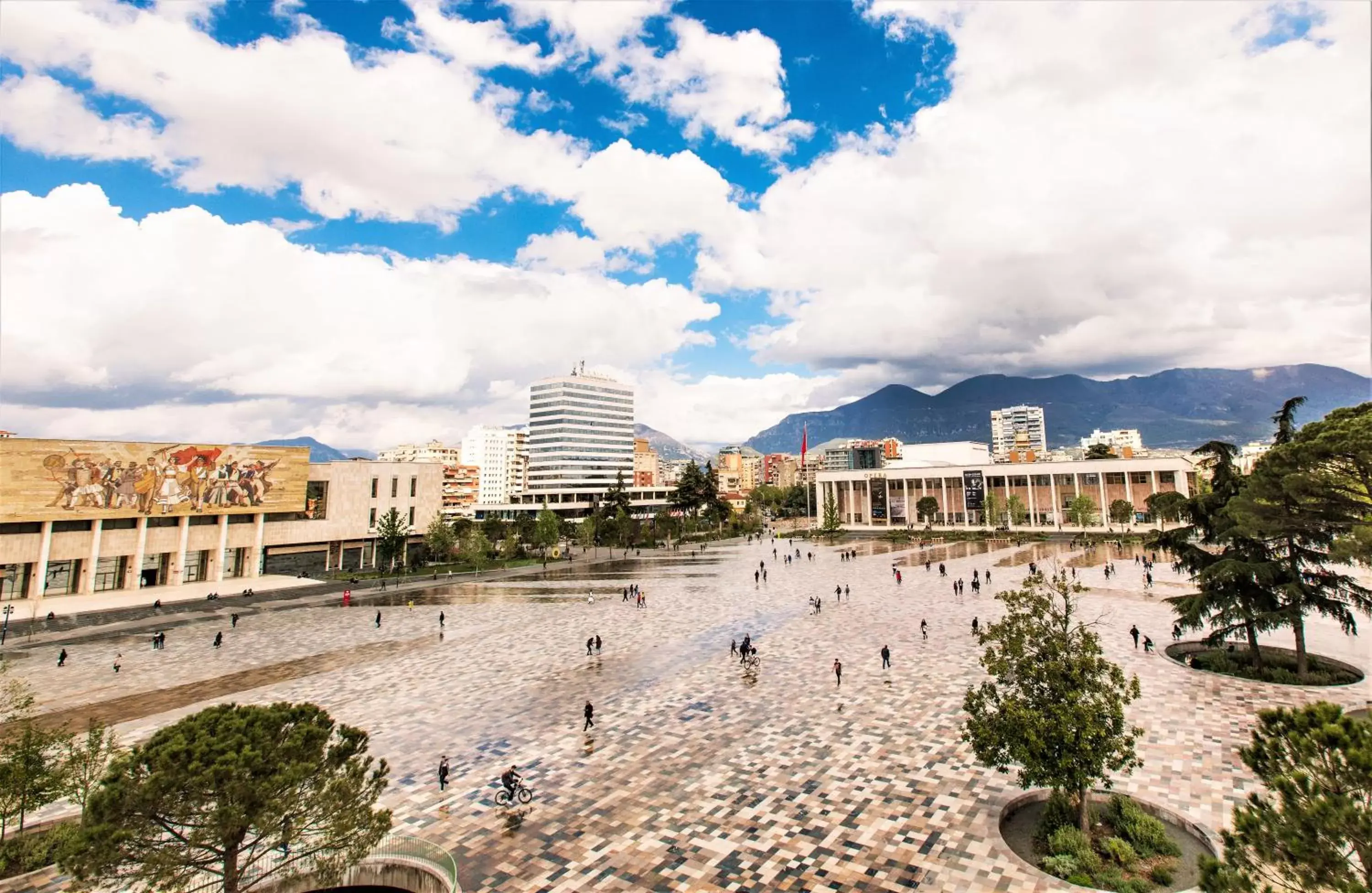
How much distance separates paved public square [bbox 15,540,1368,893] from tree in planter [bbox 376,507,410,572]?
81.9ft

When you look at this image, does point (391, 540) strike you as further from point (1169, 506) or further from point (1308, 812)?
point (1308, 812)

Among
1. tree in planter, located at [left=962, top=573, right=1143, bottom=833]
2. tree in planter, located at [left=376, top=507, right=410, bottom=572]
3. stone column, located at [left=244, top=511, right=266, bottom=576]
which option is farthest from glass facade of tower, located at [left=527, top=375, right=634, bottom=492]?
tree in planter, located at [left=962, top=573, right=1143, bottom=833]

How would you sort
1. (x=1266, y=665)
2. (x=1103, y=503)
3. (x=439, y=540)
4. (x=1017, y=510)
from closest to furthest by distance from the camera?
(x=1266, y=665), (x=439, y=540), (x=1103, y=503), (x=1017, y=510)

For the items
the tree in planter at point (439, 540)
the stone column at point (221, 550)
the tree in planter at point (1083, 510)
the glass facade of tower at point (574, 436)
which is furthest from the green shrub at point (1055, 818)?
the glass facade of tower at point (574, 436)

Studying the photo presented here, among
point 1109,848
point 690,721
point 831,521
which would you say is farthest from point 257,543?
point 831,521

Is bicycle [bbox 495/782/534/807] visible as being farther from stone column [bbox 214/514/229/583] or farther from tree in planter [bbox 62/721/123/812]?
stone column [bbox 214/514/229/583]

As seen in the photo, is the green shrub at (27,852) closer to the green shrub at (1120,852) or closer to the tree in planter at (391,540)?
the green shrub at (1120,852)

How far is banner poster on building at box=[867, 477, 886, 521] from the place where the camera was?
392 feet

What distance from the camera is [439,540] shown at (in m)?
72.6

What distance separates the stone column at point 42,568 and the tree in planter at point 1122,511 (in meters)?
121

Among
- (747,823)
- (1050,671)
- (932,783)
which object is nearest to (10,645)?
(747,823)

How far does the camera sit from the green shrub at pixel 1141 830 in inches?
498

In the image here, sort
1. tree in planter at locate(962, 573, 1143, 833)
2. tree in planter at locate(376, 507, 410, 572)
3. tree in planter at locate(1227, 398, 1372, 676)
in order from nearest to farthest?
1. tree in planter at locate(962, 573, 1143, 833)
2. tree in planter at locate(1227, 398, 1372, 676)
3. tree in planter at locate(376, 507, 410, 572)

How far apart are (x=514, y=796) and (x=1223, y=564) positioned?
25787 millimetres
